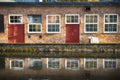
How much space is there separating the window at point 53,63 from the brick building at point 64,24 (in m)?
5.87

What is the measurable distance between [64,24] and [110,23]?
336 cm

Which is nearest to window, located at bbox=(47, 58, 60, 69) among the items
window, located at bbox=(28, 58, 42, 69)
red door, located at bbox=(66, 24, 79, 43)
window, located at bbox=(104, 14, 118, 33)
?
window, located at bbox=(28, 58, 42, 69)

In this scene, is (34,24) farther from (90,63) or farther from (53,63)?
(90,63)

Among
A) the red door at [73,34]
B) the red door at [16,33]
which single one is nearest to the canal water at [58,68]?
the red door at [16,33]

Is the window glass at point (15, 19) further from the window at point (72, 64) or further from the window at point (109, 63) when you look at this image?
the window at point (109, 63)

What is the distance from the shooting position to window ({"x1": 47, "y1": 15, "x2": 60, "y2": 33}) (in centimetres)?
2723

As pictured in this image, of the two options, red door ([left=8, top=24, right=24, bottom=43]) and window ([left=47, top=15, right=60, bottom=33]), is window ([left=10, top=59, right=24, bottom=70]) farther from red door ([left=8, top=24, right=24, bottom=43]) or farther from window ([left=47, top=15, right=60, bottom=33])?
window ([left=47, top=15, right=60, bottom=33])

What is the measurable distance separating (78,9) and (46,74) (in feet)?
40.1

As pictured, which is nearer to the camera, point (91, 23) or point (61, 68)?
point (61, 68)

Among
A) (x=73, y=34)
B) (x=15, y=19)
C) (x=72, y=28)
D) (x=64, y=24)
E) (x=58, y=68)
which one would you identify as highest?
(x=15, y=19)

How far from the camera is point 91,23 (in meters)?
27.1

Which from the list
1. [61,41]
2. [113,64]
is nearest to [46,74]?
[113,64]

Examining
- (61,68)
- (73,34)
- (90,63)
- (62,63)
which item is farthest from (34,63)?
(73,34)

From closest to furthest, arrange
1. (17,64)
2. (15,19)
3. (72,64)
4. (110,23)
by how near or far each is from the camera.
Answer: (72,64) < (17,64) < (110,23) < (15,19)
